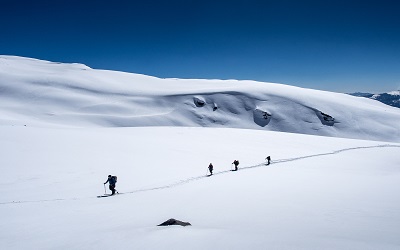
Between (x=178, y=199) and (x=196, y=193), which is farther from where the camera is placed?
(x=196, y=193)

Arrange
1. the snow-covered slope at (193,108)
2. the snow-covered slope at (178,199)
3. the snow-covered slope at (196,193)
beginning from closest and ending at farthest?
1. the snow-covered slope at (178,199)
2. the snow-covered slope at (196,193)
3. the snow-covered slope at (193,108)

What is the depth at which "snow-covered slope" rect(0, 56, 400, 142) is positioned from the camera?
8031cm

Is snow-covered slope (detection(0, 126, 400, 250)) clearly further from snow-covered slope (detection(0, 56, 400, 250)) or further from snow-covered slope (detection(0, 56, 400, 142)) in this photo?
snow-covered slope (detection(0, 56, 400, 142))

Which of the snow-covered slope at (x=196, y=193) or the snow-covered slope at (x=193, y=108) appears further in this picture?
the snow-covered slope at (x=193, y=108)

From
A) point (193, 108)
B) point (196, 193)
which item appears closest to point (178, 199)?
point (196, 193)

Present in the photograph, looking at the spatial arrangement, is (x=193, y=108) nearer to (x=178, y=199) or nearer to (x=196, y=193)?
(x=196, y=193)

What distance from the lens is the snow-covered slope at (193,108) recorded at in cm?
8031

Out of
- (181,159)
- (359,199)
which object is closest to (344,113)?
(181,159)

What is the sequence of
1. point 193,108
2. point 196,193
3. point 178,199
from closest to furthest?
point 178,199, point 196,193, point 193,108

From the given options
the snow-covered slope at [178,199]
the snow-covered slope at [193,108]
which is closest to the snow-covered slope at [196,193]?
the snow-covered slope at [178,199]

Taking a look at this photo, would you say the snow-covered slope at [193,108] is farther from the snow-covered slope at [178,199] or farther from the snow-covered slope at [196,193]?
the snow-covered slope at [178,199]

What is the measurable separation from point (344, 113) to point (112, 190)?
95862 millimetres

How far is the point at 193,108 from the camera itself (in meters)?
91.3

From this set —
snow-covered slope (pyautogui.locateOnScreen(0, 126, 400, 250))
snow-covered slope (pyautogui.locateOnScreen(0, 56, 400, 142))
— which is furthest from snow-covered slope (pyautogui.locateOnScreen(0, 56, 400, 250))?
snow-covered slope (pyautogui.locateOnScreen(0, 56, 400, 142))
